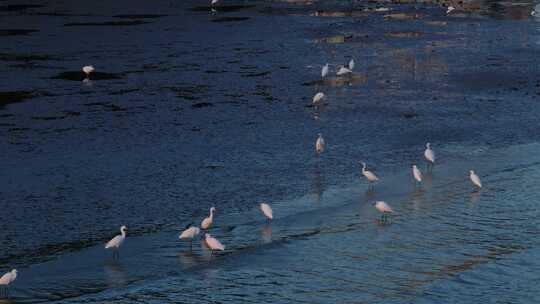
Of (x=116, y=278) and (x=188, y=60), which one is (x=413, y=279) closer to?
(x=116, y=278)

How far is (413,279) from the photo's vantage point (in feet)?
46.5

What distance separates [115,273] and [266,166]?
5903 millimetres

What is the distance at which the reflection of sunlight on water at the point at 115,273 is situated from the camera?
1375cm

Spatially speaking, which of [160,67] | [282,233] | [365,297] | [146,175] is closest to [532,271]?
[365,297]

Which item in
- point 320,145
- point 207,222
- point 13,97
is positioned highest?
point 13,97

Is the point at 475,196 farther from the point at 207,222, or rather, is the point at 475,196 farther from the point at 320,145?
the point at 207,222

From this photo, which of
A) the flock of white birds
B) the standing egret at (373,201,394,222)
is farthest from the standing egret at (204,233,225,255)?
the standing egret at (373,201,394,222)

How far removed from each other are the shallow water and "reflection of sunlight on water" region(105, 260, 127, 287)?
4cm

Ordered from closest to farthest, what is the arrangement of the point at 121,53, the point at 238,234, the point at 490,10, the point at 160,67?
the point at 238,234 < the point at 160,67 < the point at 121,53 < the point at 490,10

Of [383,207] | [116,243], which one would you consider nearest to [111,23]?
[383,207]

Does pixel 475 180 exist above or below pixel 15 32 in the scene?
below

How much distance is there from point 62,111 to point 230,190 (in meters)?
7.71

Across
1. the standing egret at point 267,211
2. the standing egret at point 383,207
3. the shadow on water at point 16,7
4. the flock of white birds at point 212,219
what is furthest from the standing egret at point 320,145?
the shadow on water at point 16,7

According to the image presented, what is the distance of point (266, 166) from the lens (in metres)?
19.5
